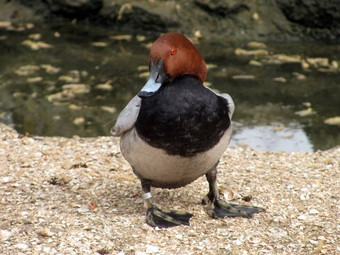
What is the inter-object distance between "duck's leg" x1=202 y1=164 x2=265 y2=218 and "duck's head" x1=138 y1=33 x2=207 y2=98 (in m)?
0.74

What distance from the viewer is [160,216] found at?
143 inches

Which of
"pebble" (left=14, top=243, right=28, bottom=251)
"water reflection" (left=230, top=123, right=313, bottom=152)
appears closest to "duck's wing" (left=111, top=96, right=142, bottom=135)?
"pebble" (left=14, top=243, right=28, bottom=251)

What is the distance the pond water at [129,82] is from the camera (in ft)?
19.2

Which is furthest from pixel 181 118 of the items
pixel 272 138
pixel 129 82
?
pixel 129 82

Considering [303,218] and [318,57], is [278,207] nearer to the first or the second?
[303,218]

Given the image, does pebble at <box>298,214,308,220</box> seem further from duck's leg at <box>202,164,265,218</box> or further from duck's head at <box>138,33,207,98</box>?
duck's head at <box>138,33,207,98</box>

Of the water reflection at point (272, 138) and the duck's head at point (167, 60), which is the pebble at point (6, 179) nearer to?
the duck's head at point (167, 60)

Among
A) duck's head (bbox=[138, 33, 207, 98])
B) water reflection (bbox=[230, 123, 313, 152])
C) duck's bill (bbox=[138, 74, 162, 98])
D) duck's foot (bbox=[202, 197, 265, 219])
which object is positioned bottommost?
water reflection (bbox=[230, 123, 313, 152])

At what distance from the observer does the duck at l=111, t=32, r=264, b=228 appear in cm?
329

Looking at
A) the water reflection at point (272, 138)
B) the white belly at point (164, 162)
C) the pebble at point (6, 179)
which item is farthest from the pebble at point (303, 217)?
the pebble at point (6, 179)

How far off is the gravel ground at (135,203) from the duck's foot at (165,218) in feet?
0.14

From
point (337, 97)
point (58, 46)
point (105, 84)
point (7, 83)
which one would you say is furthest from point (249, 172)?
point (58, 46)

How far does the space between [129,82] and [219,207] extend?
3.46 meters

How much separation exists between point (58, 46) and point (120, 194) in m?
4.54
